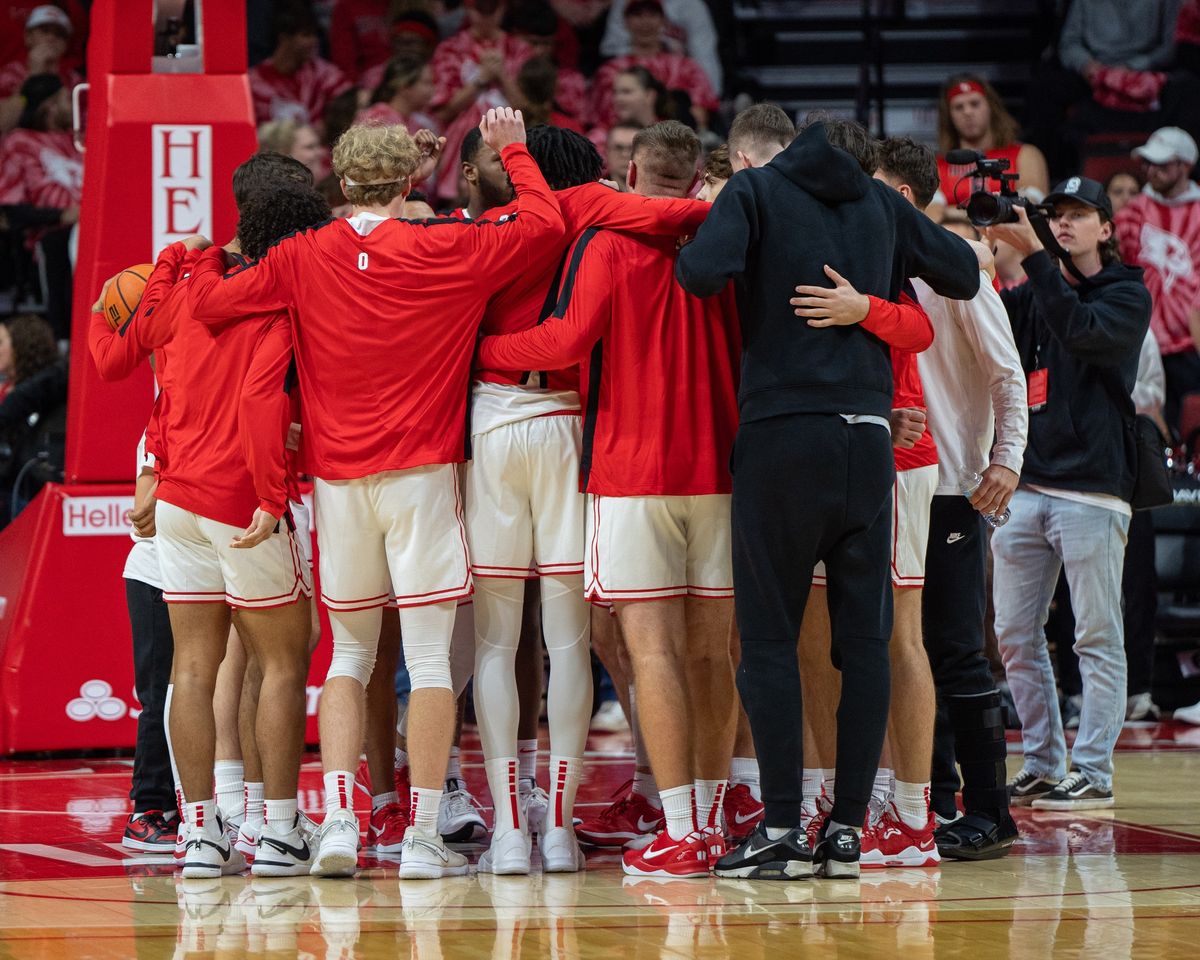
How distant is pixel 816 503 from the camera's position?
4.21 m

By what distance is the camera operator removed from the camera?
5.71 meters

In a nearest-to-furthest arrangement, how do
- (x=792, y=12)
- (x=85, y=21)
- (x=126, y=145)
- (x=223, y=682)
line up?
1. (x=223, y=682)
2. (x=126, y=145)
3. (x=85, y=21)
4. (x=792, y=12)

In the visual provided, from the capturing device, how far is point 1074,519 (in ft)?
19.2

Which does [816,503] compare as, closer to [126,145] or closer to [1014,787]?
[1014,787]

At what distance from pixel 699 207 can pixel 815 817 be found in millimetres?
1617

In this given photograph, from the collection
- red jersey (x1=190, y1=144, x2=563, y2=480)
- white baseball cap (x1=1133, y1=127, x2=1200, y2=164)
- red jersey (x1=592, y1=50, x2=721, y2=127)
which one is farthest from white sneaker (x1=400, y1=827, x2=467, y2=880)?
red jersey (x1=592, y1=50, x2=721, y2=127)

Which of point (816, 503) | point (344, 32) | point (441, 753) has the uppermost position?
point (344, 32)

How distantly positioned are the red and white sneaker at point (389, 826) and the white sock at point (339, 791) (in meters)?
Result: 0.39

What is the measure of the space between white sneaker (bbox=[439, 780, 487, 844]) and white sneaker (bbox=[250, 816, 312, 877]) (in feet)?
1.71

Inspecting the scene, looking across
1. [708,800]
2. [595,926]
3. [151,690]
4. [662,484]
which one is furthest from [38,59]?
[595,926]

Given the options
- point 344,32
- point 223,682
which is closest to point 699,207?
point 223,682

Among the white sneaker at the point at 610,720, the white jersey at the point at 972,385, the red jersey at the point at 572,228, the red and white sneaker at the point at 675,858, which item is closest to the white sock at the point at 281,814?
the red and white sneaker at the point at 675,858

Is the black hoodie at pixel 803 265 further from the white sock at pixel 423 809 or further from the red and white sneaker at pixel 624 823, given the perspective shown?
the red and white sneaker at pixel 624 823

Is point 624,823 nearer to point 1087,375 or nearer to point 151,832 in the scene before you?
point 151,832
